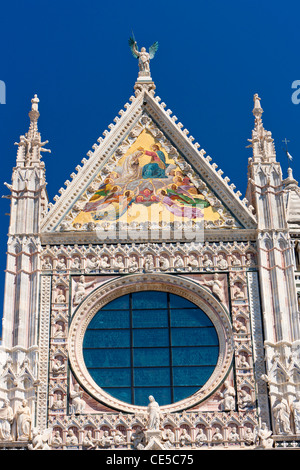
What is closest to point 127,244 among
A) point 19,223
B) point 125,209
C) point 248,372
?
point 125,209

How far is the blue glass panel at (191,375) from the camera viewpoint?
19.1 metres

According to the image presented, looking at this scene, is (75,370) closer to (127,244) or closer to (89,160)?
(127,244)

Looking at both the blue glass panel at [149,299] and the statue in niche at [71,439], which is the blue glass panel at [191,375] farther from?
the statue in niche at [71,439]

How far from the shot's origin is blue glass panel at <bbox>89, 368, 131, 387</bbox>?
19.1 metres

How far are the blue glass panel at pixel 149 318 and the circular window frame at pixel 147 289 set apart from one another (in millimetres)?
510

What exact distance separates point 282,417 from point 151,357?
111 inches

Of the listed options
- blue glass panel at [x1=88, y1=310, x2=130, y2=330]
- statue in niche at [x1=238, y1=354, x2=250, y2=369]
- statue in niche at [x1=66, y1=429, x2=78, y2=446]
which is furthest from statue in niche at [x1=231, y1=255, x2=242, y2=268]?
statue in niche at [x1=66, y1=429, x2=78, y2=446]

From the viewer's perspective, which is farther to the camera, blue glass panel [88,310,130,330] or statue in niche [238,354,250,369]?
blue glass panel [88,310,130,330]

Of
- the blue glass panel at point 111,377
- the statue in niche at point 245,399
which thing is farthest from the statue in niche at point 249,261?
the blue glass panel at point 111,377

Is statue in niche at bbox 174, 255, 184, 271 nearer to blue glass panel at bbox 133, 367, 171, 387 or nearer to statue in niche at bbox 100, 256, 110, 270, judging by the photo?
statue in niche at bbox 100, 256, 110, 270

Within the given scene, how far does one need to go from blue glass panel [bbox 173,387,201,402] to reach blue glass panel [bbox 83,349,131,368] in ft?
3.49

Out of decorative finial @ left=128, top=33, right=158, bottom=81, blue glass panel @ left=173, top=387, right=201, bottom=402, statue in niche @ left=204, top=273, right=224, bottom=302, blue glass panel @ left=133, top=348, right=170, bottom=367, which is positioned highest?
decorative finial @ left=128, top=33, right=158, bottom=81

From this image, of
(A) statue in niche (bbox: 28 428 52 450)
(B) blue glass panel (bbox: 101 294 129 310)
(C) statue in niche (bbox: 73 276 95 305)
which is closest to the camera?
(A) statue in niche (bbox: 28 428 52 450)

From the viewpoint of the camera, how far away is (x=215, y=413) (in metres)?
18.5
